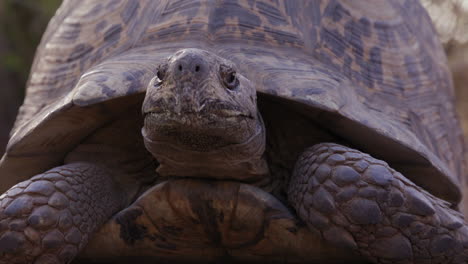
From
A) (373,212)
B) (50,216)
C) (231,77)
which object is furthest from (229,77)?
(50,216)

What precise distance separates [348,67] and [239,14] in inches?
23.3

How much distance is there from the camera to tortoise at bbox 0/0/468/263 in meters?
2.15

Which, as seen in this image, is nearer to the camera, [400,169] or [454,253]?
[454,253]

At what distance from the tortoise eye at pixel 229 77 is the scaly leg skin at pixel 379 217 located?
0.50 metres

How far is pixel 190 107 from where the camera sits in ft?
6.21

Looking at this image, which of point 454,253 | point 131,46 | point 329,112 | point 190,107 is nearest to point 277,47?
point 329,112

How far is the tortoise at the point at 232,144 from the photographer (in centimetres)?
215

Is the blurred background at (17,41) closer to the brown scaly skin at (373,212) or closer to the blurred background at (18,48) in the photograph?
the blurred background at (18,48)

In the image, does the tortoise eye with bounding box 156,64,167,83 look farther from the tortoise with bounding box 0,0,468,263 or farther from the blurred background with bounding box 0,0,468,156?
the blurred background with bounding box 0,0,468,156

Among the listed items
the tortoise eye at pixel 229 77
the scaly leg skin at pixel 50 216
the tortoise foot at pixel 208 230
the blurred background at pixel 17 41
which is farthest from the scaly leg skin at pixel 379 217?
the blurred background at pixel 17 41

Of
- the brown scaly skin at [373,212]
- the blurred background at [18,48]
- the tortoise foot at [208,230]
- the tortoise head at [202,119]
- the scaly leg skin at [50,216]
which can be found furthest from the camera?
the blurred background at [18,48]

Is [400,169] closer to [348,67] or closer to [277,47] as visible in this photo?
[348,67]

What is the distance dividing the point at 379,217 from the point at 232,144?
0.60 metres

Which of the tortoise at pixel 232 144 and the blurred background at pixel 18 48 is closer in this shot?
the tortoise at pixel 232 144
